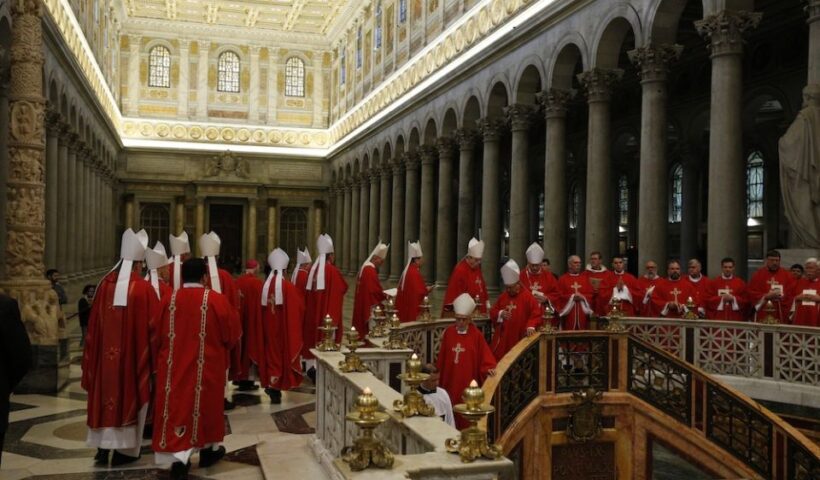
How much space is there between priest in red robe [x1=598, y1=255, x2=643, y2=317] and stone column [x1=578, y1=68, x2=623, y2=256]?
409 centimetres

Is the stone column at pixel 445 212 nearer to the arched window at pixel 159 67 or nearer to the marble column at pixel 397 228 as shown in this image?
the marble column at pixel 397 228

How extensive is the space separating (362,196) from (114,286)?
3285 centimetres

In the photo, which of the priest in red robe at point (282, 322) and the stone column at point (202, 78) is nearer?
the priest in red robe at point (282, 322)

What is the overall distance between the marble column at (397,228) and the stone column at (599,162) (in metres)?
15.9

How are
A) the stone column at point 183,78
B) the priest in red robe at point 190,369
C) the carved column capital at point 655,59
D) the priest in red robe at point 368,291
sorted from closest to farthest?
the priest in red robe at point 190,369, the priest in red robe at point 368,291, the carved column capital at point 655,59, the stone column at point 183,78

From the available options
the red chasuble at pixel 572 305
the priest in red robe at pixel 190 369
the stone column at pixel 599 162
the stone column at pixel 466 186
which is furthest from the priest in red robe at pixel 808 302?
the stone column at pixel 466 186

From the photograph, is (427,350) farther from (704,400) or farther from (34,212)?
(34,212)

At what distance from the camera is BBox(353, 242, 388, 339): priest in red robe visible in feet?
40.7

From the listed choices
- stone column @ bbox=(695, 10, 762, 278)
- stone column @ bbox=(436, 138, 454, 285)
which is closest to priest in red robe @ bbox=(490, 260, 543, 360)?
stone column @ bbox=(695, 10, 762, 278)

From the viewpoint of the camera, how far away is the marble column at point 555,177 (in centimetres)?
1944

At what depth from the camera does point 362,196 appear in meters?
39.6

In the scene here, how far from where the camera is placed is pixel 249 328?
33.2ft

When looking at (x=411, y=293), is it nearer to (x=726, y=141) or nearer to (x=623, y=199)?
(x=726, y=141)

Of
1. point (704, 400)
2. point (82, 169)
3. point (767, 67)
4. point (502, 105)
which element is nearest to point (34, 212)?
point (704, 400)
